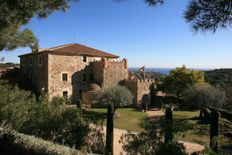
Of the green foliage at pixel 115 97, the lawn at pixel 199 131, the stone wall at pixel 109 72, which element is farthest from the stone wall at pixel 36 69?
the lawn at pixel 199 131

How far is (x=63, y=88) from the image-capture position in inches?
1251

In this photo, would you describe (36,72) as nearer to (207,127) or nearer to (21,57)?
(21,57)

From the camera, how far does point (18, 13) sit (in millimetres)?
9438

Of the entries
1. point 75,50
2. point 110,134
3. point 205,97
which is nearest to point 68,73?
point 75,50

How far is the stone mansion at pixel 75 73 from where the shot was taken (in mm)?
30938

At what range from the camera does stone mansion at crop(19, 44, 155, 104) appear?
30938 millimetres

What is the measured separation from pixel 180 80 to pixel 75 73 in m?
14.2

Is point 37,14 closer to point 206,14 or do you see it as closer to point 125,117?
point 206,14

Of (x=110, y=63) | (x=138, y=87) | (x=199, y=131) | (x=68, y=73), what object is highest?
(x=110, y=63)

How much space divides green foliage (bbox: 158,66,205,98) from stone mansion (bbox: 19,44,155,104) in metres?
3.76

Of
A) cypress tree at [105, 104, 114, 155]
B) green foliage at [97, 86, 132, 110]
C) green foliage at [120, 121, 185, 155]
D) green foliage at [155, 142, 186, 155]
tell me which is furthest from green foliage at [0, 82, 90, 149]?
green foliage at [97, 86, 132, 110]

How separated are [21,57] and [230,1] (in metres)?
32.5

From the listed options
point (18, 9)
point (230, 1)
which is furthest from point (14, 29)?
point (230, 1)

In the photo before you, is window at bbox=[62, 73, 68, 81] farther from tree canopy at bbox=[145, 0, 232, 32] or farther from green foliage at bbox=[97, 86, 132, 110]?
tree canopy at bbox=[145, 0, 232, 32]
